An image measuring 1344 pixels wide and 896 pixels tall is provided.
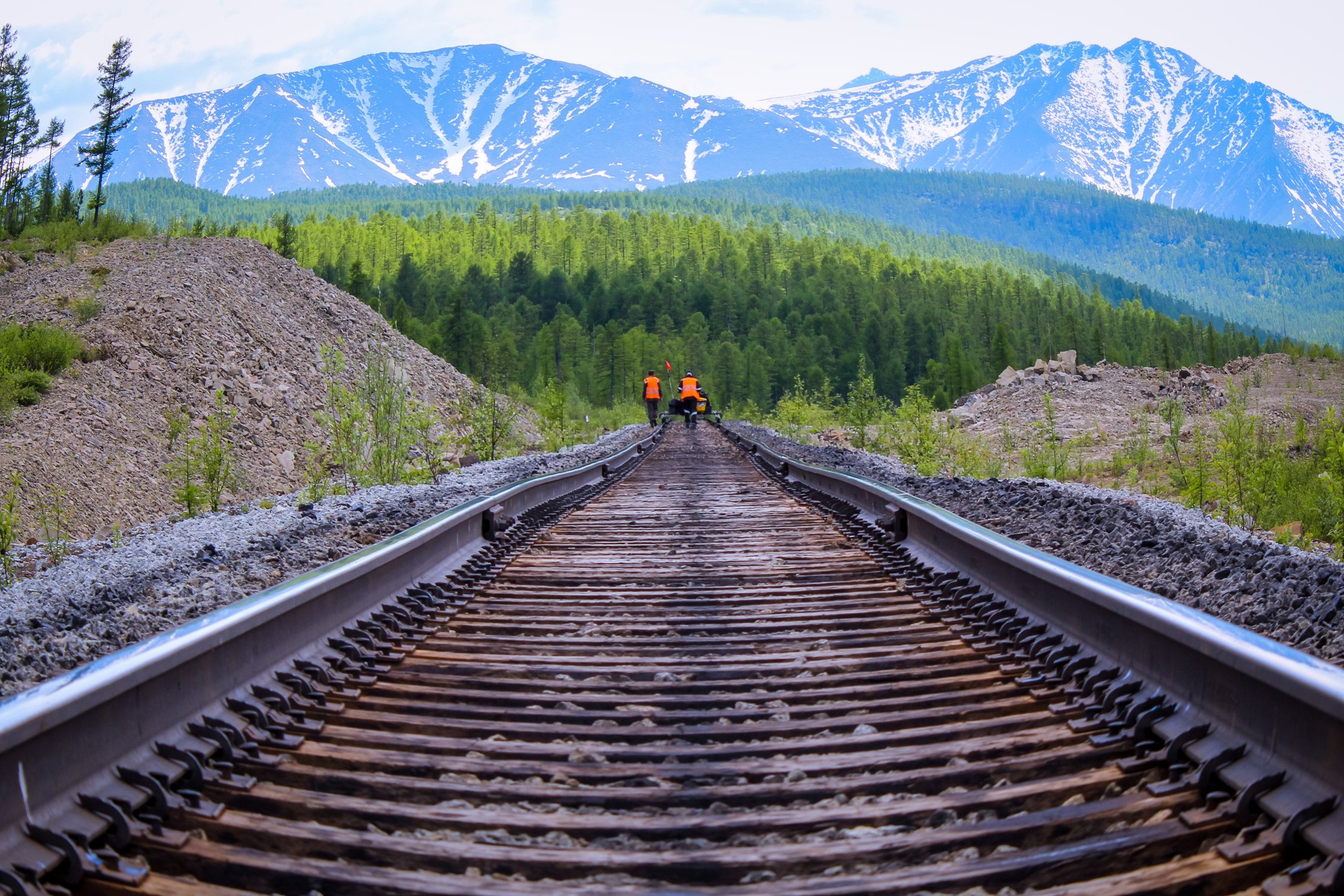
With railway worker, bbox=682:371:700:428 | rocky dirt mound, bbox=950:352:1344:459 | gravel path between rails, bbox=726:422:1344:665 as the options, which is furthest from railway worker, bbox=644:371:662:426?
gravel path between rails, bbox=726:422:1344:665

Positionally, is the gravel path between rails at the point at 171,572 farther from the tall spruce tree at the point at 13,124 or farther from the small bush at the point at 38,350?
the tall spruce tree at the point at 13,124

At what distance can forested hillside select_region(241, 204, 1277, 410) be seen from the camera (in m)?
91.3

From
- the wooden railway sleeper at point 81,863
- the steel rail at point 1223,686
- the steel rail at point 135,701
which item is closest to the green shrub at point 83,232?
the steel rail at point 135,701

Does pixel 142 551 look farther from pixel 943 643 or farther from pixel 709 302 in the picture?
pixel 709 302

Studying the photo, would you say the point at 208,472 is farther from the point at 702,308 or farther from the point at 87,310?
the point at 702,308

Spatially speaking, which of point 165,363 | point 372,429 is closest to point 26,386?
point 165,363

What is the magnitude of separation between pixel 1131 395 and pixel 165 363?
109 ft

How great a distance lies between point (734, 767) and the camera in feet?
8.72

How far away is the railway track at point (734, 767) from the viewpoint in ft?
6.69

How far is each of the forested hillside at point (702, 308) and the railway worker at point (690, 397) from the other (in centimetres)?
1810

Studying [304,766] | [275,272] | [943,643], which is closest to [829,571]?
[943,643]

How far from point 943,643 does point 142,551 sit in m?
5.67

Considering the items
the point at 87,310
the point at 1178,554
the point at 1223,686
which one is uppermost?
the point at 87,310

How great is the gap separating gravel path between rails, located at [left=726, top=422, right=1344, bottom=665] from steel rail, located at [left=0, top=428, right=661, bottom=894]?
→ 140 inches
